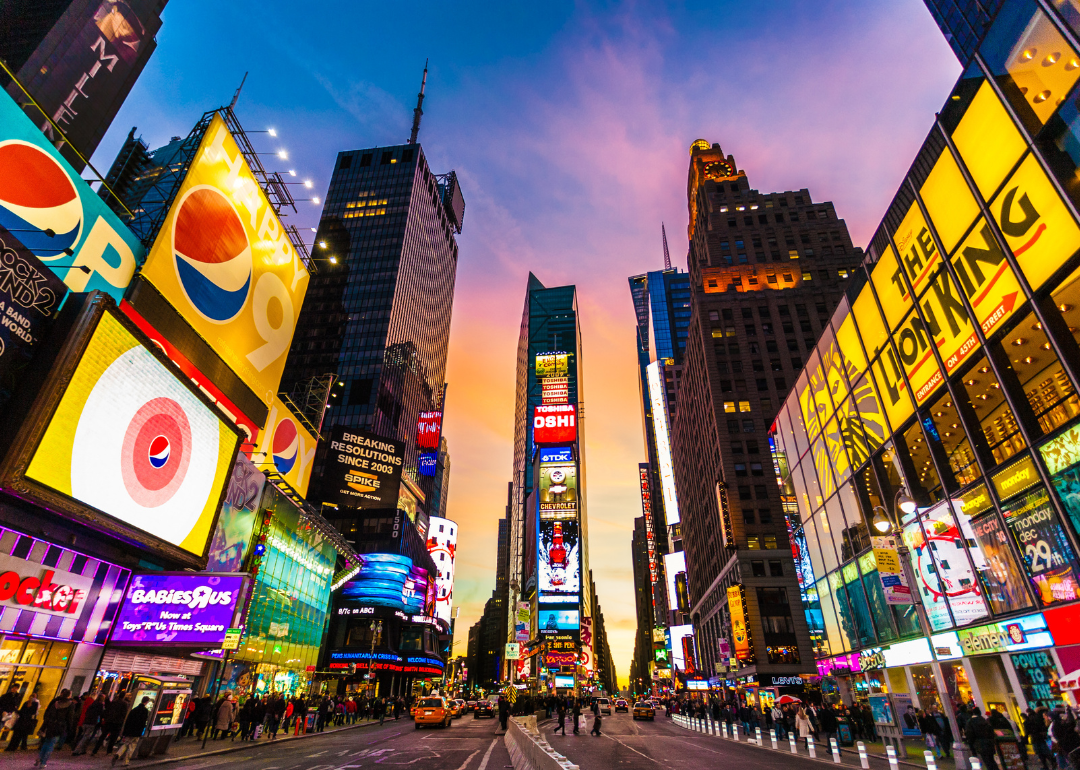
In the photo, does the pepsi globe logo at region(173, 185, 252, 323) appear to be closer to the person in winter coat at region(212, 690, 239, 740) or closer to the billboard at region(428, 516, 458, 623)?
the person in winter coat at region(212, 690, 239, 740)

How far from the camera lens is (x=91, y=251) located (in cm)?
2027

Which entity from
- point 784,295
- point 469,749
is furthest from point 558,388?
point 469,749

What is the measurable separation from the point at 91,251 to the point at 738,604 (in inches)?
2474

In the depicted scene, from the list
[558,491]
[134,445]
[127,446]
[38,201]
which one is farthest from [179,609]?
[558,491]

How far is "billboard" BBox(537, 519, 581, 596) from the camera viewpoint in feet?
372

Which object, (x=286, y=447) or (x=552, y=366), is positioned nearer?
(x=286, y=447)

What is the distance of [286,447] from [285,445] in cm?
20

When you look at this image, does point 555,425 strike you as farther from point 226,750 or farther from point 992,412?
point 226,750

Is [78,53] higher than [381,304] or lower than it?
lower

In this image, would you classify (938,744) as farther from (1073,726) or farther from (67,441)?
(67,441)

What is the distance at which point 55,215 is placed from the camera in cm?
1847

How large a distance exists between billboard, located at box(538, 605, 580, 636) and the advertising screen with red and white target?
9625cm

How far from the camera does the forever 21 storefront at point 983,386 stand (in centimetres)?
1595

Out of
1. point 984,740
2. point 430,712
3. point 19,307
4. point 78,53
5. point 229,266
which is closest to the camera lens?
point 984,740
